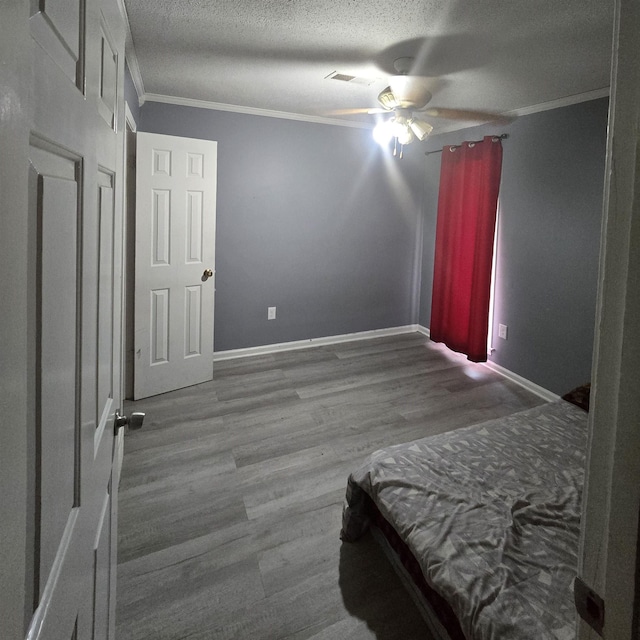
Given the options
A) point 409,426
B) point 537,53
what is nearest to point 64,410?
point 409,426

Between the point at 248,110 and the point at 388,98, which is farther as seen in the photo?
the point at 248,110

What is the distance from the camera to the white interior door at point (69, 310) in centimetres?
51

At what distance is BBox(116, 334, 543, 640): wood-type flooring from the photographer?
157 cm

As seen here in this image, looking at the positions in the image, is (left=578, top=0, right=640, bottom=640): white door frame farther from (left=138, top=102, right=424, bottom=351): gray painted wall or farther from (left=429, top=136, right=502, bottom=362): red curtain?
(left=138, top=102, right=424, bottom=351): gray painted wall

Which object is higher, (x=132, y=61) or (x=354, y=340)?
(x=132, y=61)

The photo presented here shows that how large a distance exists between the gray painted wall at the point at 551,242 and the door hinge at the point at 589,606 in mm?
3072

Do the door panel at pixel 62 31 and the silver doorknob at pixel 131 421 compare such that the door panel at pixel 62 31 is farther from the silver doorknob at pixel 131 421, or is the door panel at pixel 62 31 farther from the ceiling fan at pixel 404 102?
the ceiling fan at pixel 404 102

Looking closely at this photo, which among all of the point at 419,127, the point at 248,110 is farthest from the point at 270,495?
the point at 248,110

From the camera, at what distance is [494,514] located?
1.53 m

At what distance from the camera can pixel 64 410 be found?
636 millimetres

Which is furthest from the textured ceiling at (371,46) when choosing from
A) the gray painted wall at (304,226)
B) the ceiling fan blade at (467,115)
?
the gray painted wall at (304,226)

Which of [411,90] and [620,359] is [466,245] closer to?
[411,90]

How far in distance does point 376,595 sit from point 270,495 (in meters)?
0.75

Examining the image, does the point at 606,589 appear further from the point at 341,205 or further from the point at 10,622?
the point at 341,205
